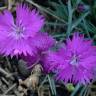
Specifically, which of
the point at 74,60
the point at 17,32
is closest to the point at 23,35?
the point at 17,32

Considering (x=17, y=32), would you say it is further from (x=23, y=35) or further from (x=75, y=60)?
(x=75, y=60)

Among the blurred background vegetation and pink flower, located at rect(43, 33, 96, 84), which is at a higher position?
the blurred background vegetation

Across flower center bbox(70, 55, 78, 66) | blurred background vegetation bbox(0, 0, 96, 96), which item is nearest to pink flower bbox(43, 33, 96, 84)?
flower center bbox(70, 55, 78, 66)

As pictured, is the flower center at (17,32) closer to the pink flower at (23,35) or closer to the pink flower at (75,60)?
the pink flower at (23,35)

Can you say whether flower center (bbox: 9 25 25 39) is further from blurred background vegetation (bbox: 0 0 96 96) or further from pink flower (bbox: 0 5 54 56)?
blurred background vegetation (bbox: 0 0 96 96)

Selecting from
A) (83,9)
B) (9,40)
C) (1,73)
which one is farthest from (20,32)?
(83,9)

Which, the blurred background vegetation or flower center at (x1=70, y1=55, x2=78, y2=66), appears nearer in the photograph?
flower center at (x1=70, y1=55, x2=78, y2=66)

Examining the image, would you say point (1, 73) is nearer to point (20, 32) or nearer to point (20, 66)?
point (20, 66)
